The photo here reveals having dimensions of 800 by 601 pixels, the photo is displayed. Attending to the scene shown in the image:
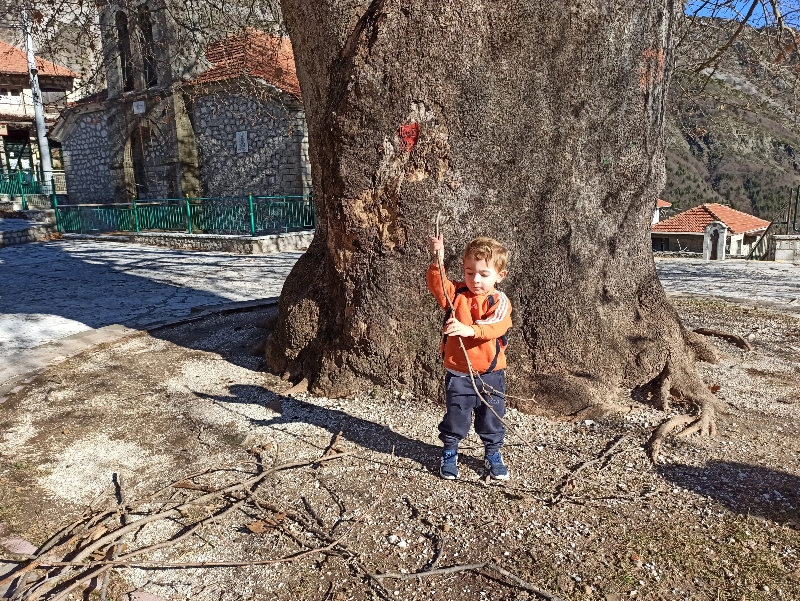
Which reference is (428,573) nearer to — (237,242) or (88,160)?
(237,242)

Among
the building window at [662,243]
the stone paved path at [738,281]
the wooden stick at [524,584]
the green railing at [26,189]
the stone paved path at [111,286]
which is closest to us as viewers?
the wooden stick at [524,584]

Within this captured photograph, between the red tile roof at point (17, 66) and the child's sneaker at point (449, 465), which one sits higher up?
the red tile roof at point (17, 66)

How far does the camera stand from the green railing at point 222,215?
48.0 feet

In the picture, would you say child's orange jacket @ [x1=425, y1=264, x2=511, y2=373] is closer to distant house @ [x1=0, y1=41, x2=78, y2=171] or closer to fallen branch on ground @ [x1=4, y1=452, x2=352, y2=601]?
fallen branch on ground @ [x1=4, y1=452, x2=352, y2=601]

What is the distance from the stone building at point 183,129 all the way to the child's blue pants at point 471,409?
11921 millimetres

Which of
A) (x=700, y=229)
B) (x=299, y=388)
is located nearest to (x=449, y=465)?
(x=299, y=388)

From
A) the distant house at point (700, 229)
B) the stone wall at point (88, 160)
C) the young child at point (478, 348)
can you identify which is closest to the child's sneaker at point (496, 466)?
the young child at point (478, 348)

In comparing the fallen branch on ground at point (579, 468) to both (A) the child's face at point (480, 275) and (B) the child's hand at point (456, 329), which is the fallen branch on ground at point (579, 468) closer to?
(B) the child's hand at point (456, 329)

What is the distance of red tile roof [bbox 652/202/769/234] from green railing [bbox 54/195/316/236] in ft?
110

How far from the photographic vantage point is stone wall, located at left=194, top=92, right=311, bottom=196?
15.8m

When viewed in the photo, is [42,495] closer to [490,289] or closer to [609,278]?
[490,289]

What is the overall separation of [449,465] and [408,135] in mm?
1946

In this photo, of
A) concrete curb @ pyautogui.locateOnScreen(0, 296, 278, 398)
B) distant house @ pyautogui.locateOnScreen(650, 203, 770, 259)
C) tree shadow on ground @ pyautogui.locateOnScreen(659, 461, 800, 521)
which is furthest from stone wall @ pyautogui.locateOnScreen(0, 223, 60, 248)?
distant house @ pyautogui.locateOnScreen(650, 203, 770, 259)

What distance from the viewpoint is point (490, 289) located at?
2707 mm
